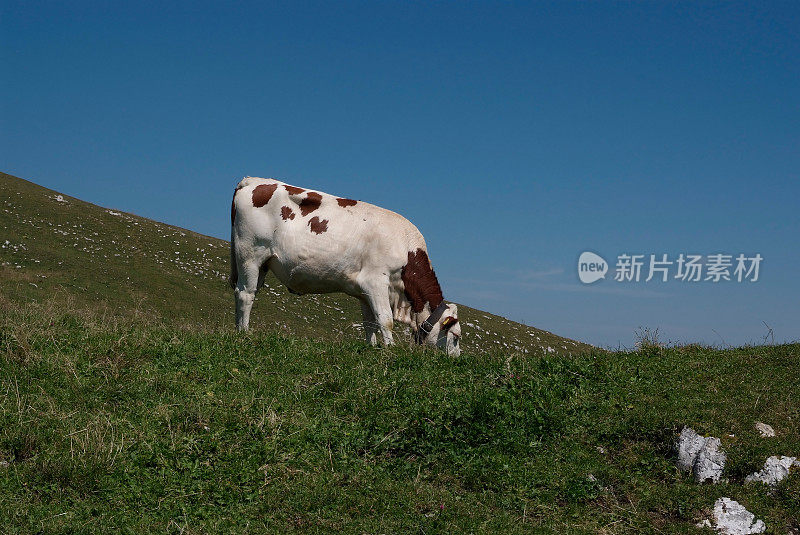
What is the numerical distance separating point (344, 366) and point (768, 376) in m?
7.01

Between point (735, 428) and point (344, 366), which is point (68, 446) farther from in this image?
point (735, 428)

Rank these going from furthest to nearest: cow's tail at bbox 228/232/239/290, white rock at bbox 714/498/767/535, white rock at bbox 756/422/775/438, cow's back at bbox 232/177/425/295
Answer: cow's tail at bbox 228/232/239/290 → cow's back at bbox 232/177/425/295 → white rock at bbox 756/422/775/438 → white rock at bbox 714/498/767/535

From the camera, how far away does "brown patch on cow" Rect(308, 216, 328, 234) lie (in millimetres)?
15422

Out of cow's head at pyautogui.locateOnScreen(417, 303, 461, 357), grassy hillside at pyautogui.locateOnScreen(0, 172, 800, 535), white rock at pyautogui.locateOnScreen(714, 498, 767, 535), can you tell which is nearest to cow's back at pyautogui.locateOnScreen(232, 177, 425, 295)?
cow's head at pyautogui.locateOnScreen(417, 303, 461, 357)

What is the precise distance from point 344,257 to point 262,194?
2.69 metres

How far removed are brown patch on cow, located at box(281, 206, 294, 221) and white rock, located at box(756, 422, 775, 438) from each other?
10.6 meters

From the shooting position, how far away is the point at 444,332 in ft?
49.7

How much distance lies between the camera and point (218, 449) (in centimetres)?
823

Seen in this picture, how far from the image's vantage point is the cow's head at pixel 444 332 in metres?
15.0

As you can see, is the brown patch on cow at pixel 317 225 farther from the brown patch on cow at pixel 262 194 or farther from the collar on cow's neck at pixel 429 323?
the collar on cow's neck at pixel 429 323

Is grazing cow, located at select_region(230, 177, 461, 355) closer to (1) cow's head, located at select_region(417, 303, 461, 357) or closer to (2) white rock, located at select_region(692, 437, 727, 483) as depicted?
(1) cow's head, located at select_region(417, 303, 461, 357)

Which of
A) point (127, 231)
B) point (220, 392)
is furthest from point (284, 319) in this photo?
point (220, 392)

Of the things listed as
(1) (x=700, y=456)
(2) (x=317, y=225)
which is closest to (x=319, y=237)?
(2) (x=317, y=225)

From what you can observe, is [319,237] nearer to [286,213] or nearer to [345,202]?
[286,213]
